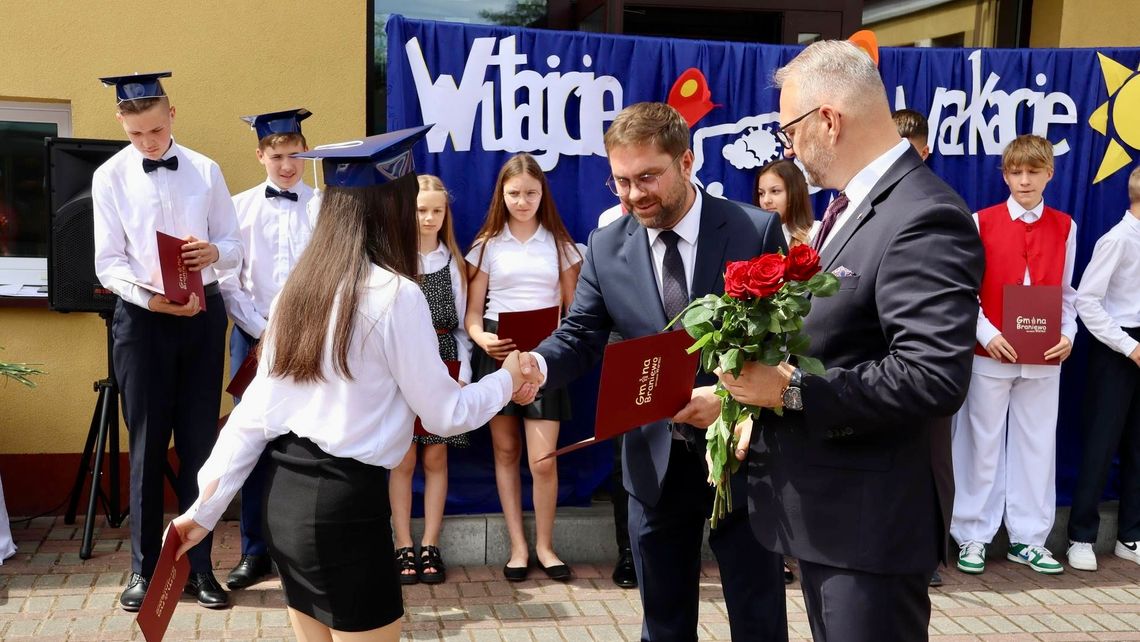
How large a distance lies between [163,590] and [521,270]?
3.10m

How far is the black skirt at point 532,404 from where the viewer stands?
5.53 meters

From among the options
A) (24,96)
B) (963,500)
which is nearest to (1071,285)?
(963,500)

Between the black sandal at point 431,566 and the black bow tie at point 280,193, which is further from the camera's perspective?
the black bow tie at point 280,193

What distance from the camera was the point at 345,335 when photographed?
8.57ft

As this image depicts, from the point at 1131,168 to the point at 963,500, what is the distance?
2322 mm

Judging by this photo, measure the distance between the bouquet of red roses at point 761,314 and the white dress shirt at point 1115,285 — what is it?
416 cm

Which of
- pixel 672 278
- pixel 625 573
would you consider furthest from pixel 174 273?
pixel 625 573

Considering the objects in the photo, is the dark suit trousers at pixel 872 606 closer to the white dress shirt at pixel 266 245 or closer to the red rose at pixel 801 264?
the red rose at pixel 801 264

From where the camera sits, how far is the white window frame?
6223mm

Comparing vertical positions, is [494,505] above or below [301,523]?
below

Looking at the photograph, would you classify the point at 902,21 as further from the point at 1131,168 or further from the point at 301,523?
the point at 301,523

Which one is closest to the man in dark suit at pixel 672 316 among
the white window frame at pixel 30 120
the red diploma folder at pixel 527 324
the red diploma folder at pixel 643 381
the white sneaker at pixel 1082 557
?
the red diploma folder at pixel 643 381

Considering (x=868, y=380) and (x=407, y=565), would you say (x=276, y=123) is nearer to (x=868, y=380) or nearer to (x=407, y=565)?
(x=407, y=565)

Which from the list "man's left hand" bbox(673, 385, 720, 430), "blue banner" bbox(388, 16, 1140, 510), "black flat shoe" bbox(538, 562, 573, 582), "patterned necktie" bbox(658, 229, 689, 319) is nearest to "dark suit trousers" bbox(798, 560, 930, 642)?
"man's left hand" bbox(673, 385, 720, 430)
